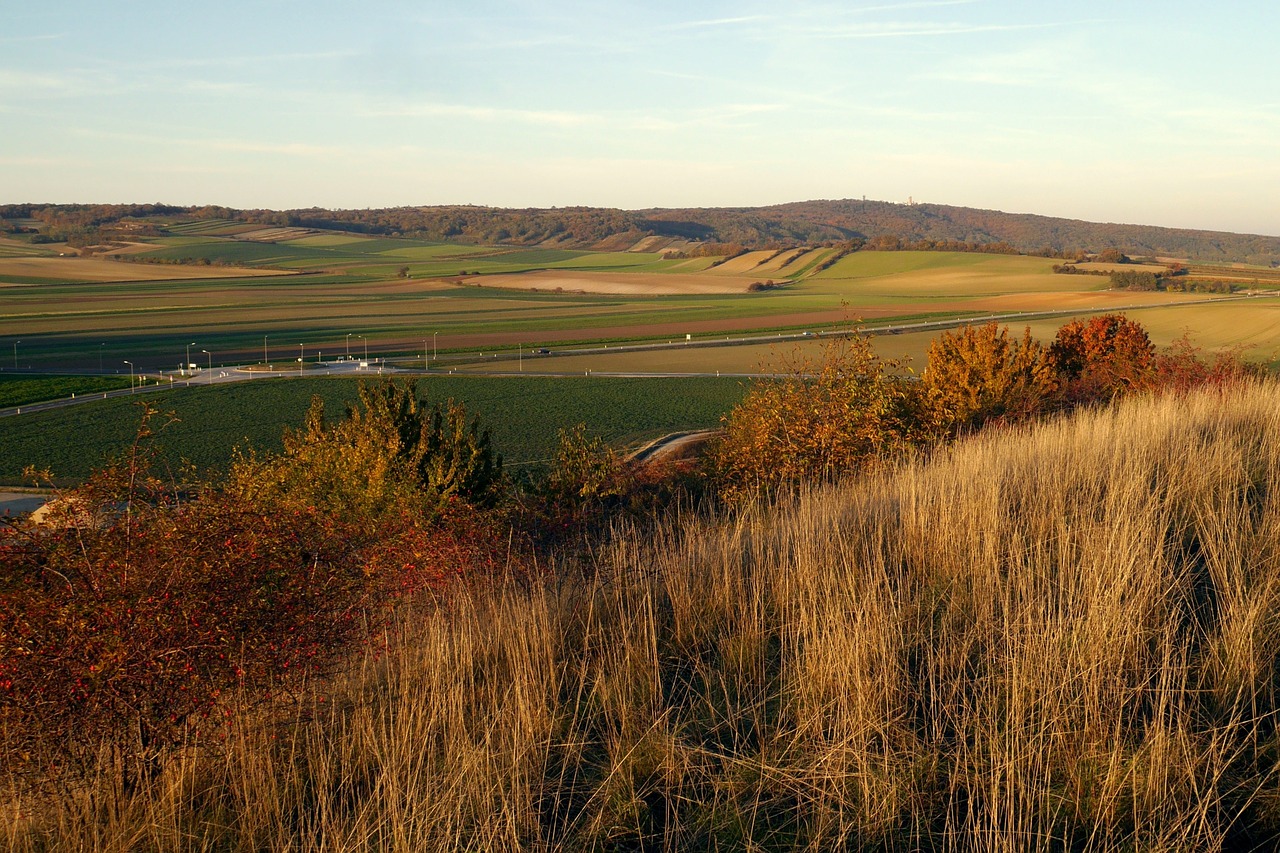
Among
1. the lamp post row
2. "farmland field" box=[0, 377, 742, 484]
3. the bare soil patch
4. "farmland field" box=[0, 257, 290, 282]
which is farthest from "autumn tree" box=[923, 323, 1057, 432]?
the bare soil patch

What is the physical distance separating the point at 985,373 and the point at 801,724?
24.7m

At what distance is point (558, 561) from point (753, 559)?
280 centimetres

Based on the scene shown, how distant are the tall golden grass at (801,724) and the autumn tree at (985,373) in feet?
61.4

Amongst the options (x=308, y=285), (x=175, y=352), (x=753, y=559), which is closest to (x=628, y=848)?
(x=753, y=559)

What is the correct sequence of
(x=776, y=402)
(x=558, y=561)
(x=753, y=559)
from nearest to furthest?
(x=753, y=559) < (x=558, y=561) < (x=776, y=402)

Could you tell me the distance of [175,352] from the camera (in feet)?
254

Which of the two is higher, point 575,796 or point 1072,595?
point 1072,595

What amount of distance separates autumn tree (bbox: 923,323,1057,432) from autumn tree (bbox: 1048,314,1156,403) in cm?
96

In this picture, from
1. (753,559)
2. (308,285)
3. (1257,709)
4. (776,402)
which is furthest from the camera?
(308,285)

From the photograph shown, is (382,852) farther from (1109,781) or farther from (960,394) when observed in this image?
(960,394)

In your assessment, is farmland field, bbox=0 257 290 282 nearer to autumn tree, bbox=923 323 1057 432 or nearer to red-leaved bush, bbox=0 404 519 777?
autumn tree, bbox=923 323 1057 432

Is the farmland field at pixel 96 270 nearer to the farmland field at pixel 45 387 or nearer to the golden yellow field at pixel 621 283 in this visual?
the golden yellow field at pixel 621 283

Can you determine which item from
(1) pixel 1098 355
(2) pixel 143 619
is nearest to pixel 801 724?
(2) pixel 143 619

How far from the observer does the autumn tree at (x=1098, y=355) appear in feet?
86.9
